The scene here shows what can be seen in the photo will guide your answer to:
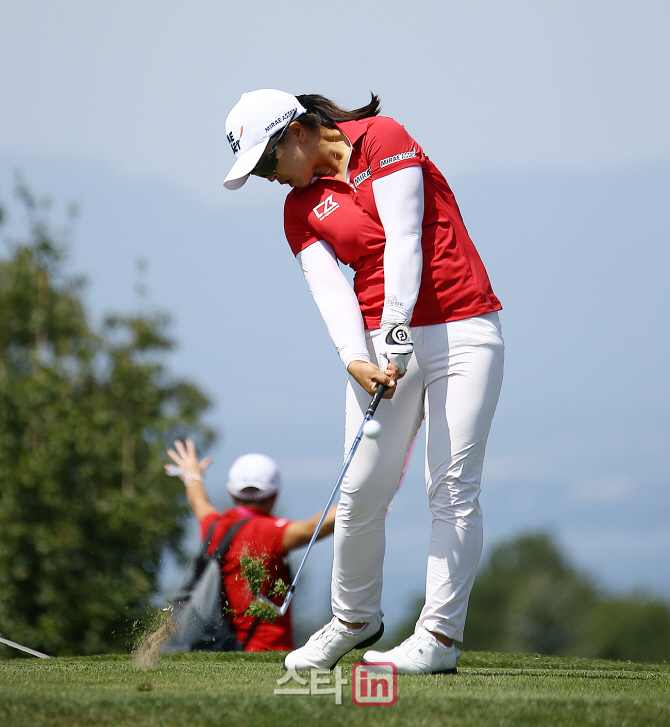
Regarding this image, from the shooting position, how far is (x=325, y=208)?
11.8ft

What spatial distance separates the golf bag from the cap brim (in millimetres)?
1850

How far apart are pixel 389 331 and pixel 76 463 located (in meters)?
12.4

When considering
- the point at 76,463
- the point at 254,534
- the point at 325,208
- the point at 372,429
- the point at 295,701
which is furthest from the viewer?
the point at 76,463

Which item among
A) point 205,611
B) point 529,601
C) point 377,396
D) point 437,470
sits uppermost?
point 377,396

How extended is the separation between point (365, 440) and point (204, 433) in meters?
12.5

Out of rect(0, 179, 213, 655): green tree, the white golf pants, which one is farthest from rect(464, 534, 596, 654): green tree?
the white golf pants

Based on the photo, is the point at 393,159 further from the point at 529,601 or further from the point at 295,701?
the point at 529,601

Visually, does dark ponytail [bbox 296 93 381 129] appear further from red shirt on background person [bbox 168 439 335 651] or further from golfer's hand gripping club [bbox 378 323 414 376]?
red shirt on background person [bbox 168 439 335 651]

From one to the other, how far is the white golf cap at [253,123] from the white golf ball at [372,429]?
103 centimetres

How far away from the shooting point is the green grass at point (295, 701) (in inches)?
96.3

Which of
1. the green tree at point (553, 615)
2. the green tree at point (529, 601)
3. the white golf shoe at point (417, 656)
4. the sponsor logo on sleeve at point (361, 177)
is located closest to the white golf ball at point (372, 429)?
the white golf shoe at point (417, 656)

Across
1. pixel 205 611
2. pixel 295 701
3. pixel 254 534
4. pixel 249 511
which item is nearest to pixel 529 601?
pixel 249 511

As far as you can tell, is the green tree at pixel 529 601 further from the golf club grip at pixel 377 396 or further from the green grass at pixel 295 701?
the golf club grip at pixel 377 396

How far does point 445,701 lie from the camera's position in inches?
104
